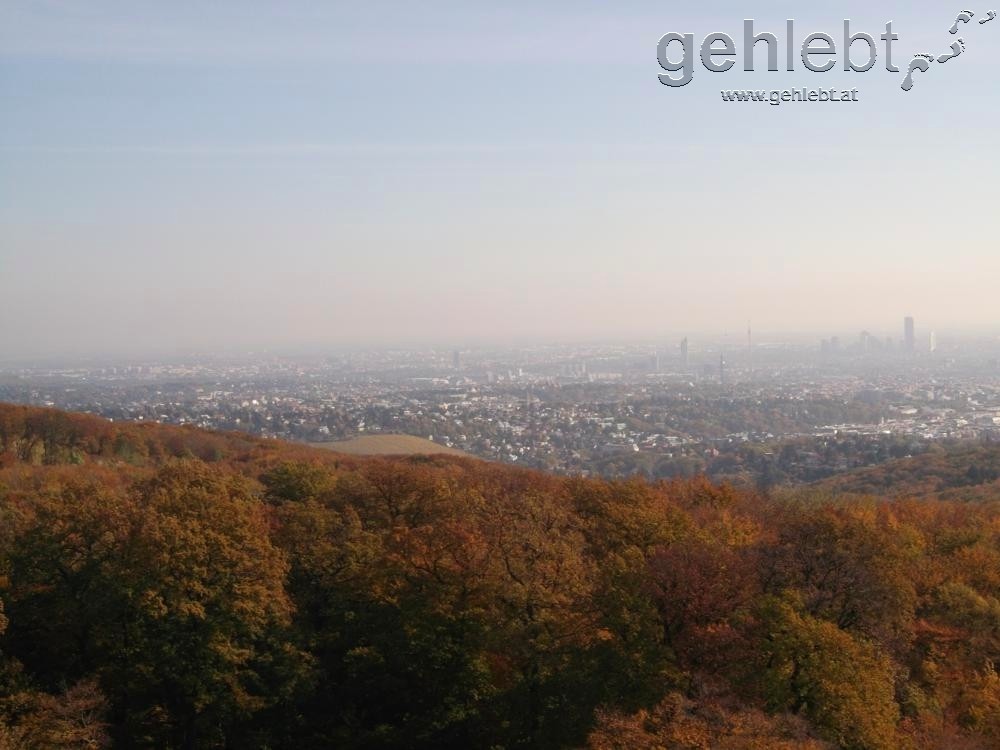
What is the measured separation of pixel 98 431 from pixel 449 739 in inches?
1704

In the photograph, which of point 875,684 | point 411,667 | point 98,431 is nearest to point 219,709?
point 411,667

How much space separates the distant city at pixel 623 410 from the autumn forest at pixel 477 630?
5097 centimetres

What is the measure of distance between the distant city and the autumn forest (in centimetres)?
A: 5097

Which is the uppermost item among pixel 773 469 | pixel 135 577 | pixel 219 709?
pixel 135 577

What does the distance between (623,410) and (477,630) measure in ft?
361

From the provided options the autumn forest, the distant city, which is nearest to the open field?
the distant city

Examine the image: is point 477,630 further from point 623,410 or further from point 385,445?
point 623,410

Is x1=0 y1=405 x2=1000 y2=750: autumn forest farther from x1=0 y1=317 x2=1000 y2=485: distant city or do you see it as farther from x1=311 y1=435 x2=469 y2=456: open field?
x1=311 y1=435 x2=469 y2=456: open field

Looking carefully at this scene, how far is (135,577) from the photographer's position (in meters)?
18.2

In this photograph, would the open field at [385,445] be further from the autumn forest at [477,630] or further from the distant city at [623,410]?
the autumn forest at [477,630]

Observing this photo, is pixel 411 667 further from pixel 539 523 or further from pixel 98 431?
pixel 98 431

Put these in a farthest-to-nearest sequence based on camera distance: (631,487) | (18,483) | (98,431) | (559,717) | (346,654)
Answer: (98,431) < (18,483) < (631,487) < (346,654) < (559,717)

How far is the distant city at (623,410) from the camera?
86000 millimetres

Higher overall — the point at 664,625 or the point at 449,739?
the point at 664,625
